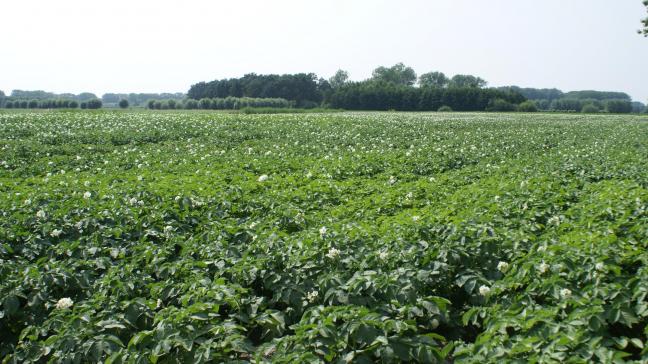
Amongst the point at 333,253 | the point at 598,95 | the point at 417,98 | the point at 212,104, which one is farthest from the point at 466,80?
the point at 333,253

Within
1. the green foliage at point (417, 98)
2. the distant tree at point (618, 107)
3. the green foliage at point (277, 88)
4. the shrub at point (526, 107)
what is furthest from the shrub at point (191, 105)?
the distant tree at point (618, 107)

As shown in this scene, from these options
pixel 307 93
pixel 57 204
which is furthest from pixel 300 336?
pixel 307 93

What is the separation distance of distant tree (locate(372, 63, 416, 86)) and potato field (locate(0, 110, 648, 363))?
136 m

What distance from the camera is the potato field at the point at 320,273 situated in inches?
133

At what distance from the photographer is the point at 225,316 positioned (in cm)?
446

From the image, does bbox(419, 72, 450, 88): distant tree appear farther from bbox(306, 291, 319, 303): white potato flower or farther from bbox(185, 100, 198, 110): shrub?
bbox(306, 291, 319, 303): white potato flower

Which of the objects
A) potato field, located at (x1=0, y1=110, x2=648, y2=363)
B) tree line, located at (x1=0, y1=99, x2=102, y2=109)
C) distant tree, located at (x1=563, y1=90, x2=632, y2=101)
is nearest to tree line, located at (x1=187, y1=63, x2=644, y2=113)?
tree line, located at (x1=0, y1=99, x2=102, y2=109)

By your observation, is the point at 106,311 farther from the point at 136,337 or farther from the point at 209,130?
the point at 209,130

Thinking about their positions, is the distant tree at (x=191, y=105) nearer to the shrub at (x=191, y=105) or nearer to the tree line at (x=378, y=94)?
the shrub at (x=191, y=105)

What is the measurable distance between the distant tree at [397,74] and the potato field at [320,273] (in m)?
136

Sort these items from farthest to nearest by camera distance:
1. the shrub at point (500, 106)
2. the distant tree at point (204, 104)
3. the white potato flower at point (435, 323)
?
the distant tree at point (204, 104) < the shrub at point (500, 106) < the white potato flower at point (435, 323)

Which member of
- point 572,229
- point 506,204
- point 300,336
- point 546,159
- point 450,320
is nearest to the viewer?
point 300,336

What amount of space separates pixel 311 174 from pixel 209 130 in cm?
1278

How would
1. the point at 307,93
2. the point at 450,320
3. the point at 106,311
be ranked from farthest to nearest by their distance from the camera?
the point at 307,93 < the point at 450,320 < the point at 106,311
